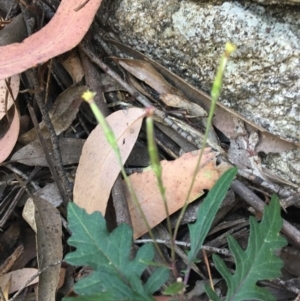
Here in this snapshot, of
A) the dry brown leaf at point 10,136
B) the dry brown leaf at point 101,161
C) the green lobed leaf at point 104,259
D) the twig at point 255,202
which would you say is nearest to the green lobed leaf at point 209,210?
the green lobed leaf at point 104,259

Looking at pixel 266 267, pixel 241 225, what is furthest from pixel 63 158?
pixel 266 267

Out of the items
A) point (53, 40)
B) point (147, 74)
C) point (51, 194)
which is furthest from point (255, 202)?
point (53, 40)

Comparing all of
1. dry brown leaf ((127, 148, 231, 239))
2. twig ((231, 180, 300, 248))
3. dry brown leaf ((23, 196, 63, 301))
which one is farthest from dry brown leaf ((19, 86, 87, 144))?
twig ((231, 180, 300, 248))

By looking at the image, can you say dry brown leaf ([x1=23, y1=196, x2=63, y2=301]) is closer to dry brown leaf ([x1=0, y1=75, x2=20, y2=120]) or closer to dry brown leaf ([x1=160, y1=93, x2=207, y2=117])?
dry brown leaf ([x1=0, y1=75, x2=20, y2=120])

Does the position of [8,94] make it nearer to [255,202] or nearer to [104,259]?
[104,259]

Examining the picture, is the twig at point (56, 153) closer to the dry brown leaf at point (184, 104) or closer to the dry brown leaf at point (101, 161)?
the dry brown leaf at point (101, 161)

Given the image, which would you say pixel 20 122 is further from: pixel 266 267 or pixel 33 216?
pixel 266 267
